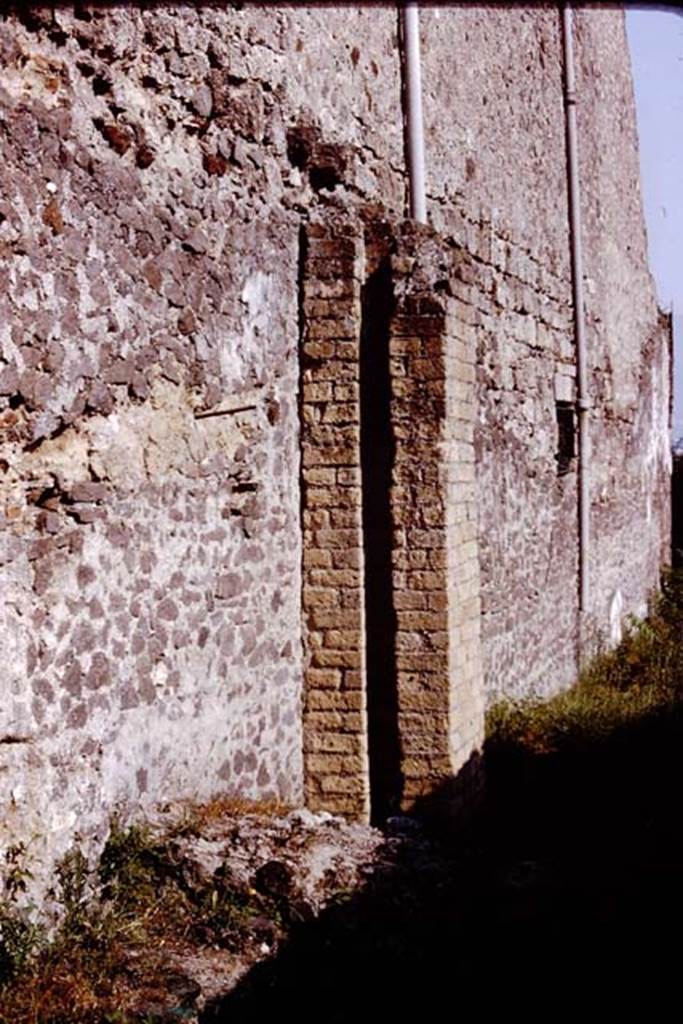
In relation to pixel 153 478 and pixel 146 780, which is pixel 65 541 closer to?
pixel 153 478

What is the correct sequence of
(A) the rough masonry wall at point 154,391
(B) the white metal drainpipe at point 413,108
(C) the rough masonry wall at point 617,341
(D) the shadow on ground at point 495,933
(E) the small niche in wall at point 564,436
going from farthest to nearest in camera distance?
(C) the rough masonry wall at point 617,341, (E) the small niche in wall at point 564,436, (B) the white metal drainpipe at point 413,108, (D) the shadow on ground at point 495,933, (A) the rough masonry wall at point 154,391

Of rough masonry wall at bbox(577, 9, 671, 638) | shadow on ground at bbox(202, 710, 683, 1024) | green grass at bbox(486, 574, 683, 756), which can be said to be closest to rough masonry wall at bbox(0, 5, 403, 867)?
shadow on ground at bbox(202, 710, 683, 1024)

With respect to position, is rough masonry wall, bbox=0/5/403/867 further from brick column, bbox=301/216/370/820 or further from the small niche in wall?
the small niche in wall

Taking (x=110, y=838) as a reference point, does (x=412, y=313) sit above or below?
above

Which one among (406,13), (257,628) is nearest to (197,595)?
(257,628)

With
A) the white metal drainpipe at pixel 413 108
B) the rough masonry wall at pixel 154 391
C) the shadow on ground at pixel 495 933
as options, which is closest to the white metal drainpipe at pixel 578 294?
the white metal drainpipe at pixel 413 108

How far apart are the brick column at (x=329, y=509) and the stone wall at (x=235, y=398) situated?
0.05 ft

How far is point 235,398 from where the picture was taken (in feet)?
19.3

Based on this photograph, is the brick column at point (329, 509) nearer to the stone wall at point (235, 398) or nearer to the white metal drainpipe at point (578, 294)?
the stone wall at point (235, 398)

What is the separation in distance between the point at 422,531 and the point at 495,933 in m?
2.16

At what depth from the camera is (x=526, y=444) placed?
10.0 m

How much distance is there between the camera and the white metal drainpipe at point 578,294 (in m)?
11.7

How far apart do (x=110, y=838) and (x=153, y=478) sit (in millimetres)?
1472

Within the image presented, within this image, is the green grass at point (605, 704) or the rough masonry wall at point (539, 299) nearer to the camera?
the green grass at point (605, 704)
